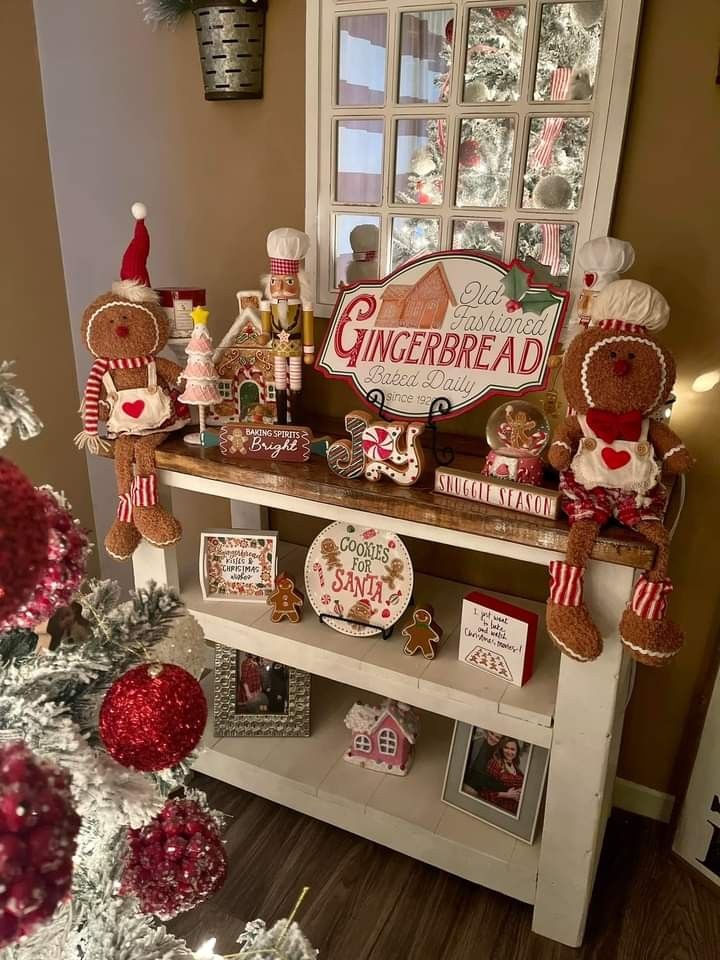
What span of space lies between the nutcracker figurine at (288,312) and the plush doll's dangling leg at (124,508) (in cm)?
→ 32

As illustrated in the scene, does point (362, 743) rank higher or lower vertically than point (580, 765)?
lower

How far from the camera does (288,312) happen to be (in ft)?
4.74

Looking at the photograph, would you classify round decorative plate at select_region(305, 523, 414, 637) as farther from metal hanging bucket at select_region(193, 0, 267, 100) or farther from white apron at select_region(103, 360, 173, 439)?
metal hanging bucket at select_region(193, 0, 267, 100)

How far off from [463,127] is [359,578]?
93cm

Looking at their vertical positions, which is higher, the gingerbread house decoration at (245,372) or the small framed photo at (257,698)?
the gingerbread house decoration at (245,372)

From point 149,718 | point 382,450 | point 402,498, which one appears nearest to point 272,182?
point 382,450

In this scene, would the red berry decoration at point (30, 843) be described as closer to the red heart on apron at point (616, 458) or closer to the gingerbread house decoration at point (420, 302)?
the red heart on apron at point (616, 458)

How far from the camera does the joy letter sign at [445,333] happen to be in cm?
132

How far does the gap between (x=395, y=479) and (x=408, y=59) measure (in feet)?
2.80

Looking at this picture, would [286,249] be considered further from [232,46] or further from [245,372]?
[232,46]

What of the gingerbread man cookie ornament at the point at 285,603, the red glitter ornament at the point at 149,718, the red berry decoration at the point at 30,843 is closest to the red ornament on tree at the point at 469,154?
the gingerbread man cookie ornament at the point at 285,603

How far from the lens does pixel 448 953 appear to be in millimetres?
1420

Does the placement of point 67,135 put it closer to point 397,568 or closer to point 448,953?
point 397,568

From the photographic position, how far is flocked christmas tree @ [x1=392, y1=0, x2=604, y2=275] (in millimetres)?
1332
